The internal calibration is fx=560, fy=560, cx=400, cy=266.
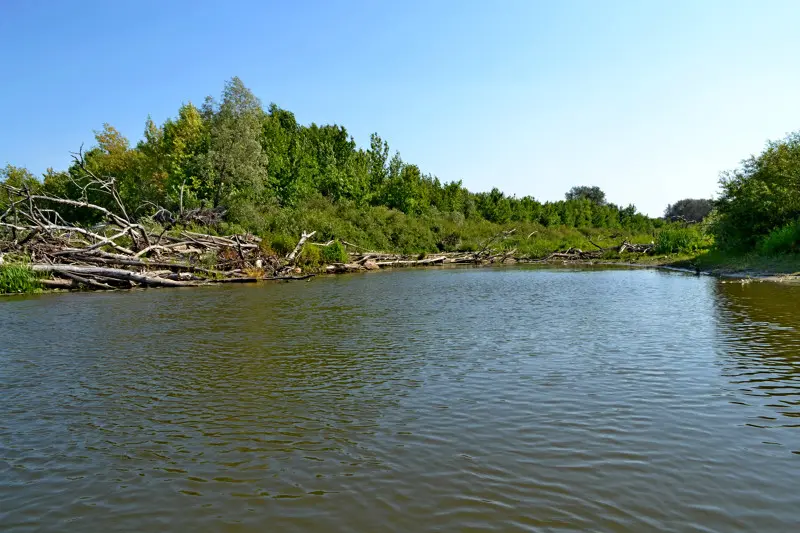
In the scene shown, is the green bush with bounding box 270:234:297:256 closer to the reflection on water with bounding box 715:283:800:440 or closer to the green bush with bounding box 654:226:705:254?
the reflection on water with bounding box 715:283:800:440

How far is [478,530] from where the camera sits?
14.1 feet

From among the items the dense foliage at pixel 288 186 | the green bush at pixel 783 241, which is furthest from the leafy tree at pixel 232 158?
the green bush at pixel 783 241

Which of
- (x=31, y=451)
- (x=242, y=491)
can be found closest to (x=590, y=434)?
(x=242, y=491)

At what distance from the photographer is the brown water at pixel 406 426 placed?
4.61 metres

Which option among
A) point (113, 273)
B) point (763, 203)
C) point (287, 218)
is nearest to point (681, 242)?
point (763, 203)

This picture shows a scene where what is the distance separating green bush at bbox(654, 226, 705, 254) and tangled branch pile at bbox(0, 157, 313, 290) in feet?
94.0

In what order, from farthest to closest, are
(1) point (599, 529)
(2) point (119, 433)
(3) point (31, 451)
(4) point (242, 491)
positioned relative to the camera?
(2) point (119, 433), (3) point (31, 451), (4) point (242, 491), (1) point (599, 529)

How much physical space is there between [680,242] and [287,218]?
30060mm

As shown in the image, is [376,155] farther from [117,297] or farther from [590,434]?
[590,434]

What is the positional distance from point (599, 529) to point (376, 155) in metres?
76.5

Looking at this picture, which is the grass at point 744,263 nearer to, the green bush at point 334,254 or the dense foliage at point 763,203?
the dense foliage at point 763,203

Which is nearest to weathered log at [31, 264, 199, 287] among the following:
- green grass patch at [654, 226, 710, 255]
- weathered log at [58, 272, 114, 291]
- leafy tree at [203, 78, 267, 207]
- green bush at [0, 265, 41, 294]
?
weathered log at [58, 272, 114, 291]

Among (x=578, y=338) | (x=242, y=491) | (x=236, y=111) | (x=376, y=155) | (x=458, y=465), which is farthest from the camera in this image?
(x=376, y=155)

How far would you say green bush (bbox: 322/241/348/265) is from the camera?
121 feet
